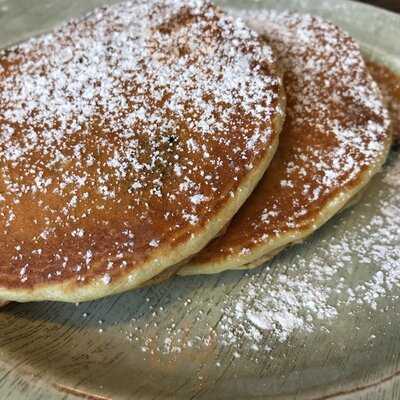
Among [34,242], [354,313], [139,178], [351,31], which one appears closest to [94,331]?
[34,242]

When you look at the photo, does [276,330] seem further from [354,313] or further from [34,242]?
[34,242]

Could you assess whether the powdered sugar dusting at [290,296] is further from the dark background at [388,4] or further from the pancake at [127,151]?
the dark background at [388,4]

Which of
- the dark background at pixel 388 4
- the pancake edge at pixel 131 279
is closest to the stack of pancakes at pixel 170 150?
the pancake edge at pixel 131 279

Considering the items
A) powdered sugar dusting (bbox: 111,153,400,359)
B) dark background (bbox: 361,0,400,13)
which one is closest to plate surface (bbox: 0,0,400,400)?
powdered sugar dusting (bbox: 111,153,400,359)

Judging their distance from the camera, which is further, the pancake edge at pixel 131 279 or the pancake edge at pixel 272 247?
the pancake edge at pixel 272 247

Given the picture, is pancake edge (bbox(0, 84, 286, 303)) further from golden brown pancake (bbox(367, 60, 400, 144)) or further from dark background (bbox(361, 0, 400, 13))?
dark background (bbox(361, 0, 400, 13))

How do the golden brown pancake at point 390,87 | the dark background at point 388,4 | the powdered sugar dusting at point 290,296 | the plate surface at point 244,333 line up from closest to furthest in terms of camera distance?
the plate surface at point 244,333 → the powdered sugar dusting at point 290,296 → the golden brown pancake at point 390,87 → the dark background at point 388,4
